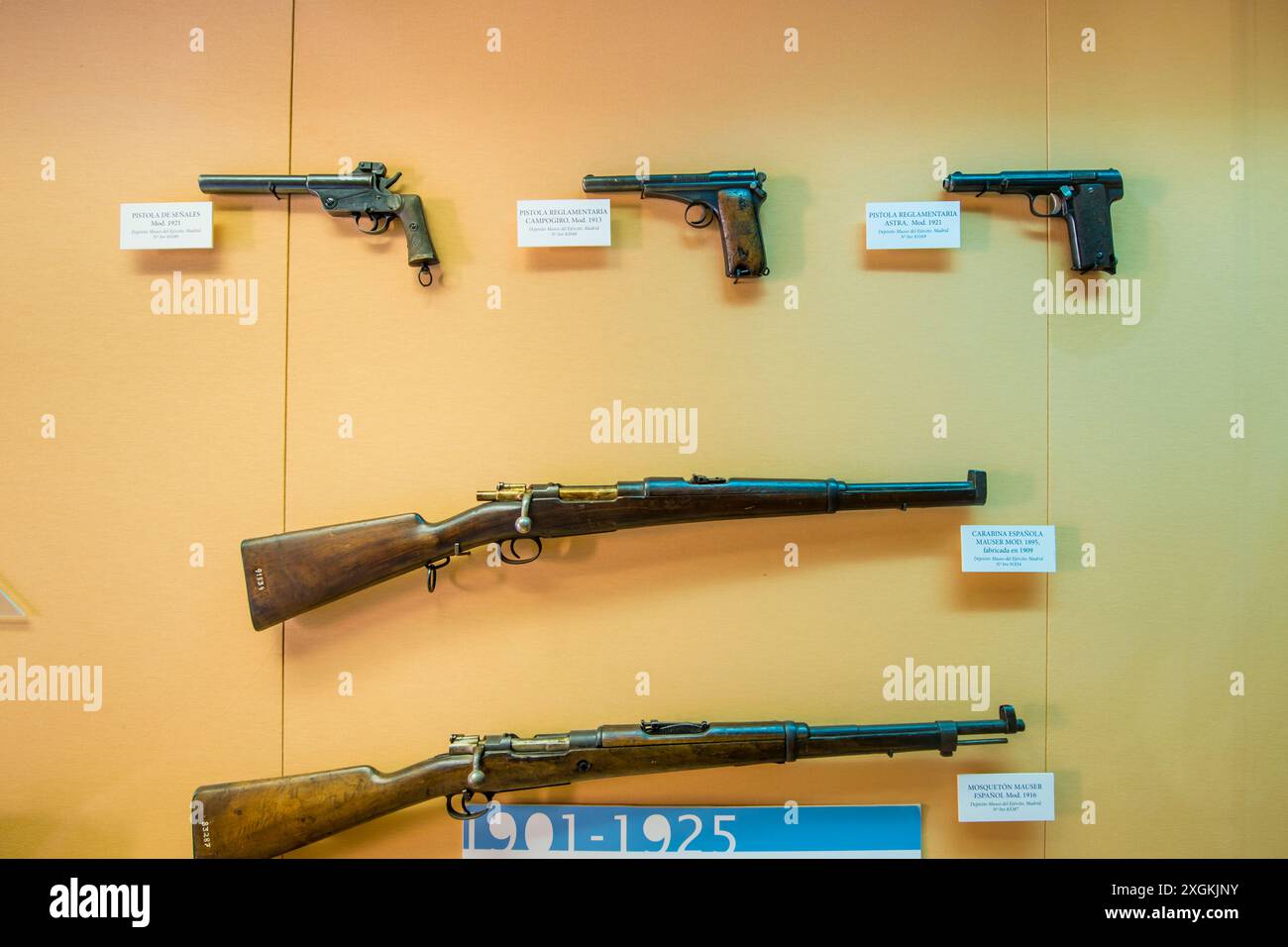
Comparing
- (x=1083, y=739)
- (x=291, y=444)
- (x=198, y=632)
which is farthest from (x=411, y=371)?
(x=1083, y=739)

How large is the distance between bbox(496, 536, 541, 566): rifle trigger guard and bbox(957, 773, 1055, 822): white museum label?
177cm

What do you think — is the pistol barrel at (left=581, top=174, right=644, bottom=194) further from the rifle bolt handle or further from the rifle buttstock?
the rifle buttstock

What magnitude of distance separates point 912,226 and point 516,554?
1.88m

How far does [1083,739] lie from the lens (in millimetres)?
2740

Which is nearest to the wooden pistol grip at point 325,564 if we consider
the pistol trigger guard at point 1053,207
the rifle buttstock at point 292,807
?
the rifle buttstock at point 292,807

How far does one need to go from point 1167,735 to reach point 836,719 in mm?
1246

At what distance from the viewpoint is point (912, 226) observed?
8.93 ft

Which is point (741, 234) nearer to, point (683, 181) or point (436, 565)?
point (683, 181)

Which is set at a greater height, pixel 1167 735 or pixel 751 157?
pixel 751 157

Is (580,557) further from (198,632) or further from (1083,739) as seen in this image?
(1083,739)

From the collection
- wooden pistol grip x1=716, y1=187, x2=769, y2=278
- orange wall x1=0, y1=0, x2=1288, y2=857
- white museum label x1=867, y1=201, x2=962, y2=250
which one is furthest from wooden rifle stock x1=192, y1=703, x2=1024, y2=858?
white museum label x1=867, y1=201, x2=962, y2=250

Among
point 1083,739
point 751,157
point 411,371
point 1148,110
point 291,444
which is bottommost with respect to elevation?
point 1083,739

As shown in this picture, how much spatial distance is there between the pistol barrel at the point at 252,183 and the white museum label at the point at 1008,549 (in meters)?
2.77
